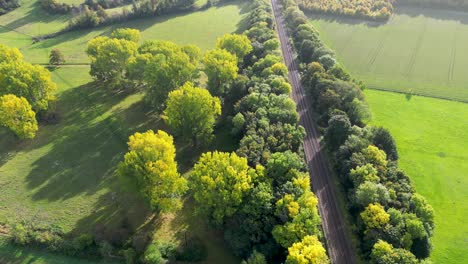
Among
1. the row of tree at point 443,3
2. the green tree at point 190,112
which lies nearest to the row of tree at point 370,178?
the green tree at point 190,112

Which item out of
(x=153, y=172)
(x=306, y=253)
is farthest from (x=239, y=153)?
(x=306, y=253)

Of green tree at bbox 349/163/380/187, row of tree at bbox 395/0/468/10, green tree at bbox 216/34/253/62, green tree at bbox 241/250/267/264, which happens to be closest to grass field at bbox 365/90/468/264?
green tree at bbox 349/163/380/187

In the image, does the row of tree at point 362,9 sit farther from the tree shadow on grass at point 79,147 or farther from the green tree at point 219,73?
the tree shadow on grass at point 79,147

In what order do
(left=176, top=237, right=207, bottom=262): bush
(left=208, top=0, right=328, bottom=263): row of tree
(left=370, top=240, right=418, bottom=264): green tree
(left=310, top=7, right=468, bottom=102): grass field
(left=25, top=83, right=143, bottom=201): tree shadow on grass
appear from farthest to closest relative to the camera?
(left=310, top=7, right=468, bottom=102): grass field → (left=25, top=83, right=143, bottom=201): tree shadow on grass → (left=176, top=237, right=207, bottom=262): bush → (left=208, top=0, right=328, bottom=263): row of tree → (left=370, top=240, right=418, bottom=264): green tree

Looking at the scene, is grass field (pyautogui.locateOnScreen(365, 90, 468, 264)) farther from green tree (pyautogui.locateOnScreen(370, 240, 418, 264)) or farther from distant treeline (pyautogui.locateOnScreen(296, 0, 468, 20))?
distant treeline (pyautogui.locateOnScreen(296, 0, 468, 20))

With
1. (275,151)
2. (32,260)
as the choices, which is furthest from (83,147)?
(275,151)

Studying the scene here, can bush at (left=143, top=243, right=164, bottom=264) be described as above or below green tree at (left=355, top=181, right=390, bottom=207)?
below

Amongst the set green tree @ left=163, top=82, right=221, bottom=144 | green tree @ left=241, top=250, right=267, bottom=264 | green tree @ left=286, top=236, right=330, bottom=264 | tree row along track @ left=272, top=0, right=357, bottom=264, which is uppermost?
green tree @ left=163, top=82, right=221, bottom=144

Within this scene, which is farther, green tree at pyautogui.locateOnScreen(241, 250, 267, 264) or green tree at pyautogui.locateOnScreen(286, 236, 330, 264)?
green tree at pyautogui.locateOnScreen(241, 250, 267, 264)

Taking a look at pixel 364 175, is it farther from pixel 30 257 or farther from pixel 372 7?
pixel 372 7
